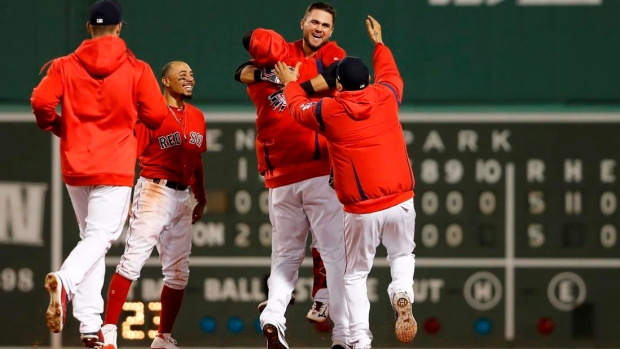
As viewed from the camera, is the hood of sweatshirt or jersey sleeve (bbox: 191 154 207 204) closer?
Result: the hood of sweatshirt

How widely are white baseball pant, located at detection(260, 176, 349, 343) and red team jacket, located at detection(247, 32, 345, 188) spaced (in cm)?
7

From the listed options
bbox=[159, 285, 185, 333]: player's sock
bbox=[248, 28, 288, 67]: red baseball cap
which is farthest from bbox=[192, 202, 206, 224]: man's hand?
bbox=[248, 28, 288, 67]: red baseball cap

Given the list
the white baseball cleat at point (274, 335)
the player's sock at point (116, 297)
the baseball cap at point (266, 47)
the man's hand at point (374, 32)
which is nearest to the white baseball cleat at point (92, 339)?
the player's sock at point (116, 297)

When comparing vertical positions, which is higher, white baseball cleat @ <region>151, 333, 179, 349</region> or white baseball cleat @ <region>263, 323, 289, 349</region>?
white baseball cleat @ <region>263, 323, 289, 349</region>

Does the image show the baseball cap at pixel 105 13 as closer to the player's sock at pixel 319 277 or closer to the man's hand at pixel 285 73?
the man's hand at pixel 285 73

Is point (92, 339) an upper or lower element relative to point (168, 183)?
lower

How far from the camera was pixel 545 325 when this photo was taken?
830 centimetres

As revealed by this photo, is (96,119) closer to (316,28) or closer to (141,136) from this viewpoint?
(141,136)

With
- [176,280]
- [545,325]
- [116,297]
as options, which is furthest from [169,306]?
[545,325]

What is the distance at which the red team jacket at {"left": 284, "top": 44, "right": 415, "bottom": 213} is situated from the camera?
6891 mm

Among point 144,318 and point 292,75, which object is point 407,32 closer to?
point 292,75

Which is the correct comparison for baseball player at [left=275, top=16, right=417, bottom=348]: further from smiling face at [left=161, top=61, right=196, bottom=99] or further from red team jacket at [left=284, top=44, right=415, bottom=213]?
smiling face at [left=161, top=61, right=196, bottom=99]

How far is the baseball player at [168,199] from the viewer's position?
7578mm

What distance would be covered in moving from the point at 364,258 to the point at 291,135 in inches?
33.4
